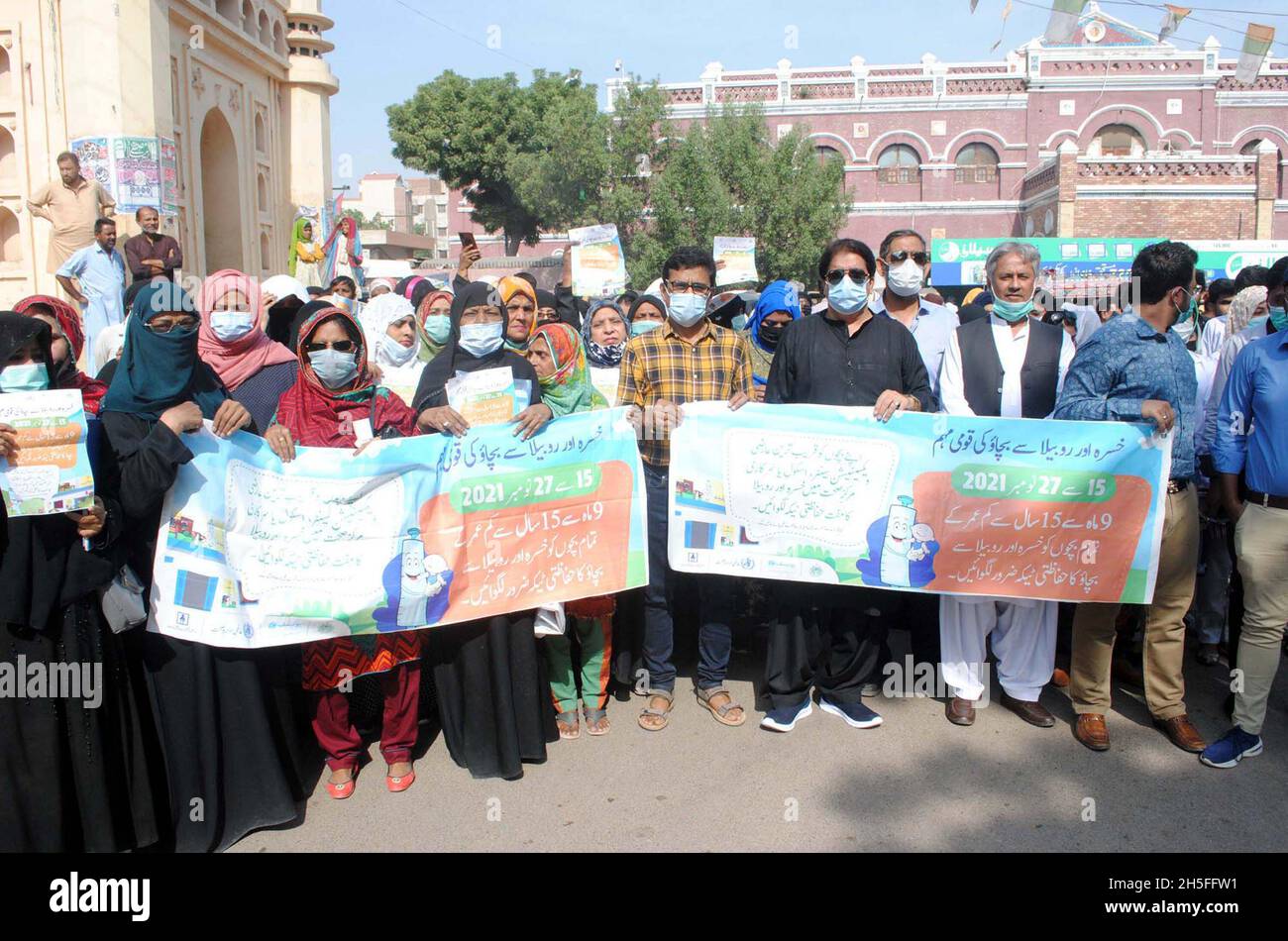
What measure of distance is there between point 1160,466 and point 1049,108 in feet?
129

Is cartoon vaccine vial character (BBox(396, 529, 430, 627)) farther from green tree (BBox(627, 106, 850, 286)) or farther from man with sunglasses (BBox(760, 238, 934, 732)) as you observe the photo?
green tree (BBox(627, 106, 850, 286))

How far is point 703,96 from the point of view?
37.3 m

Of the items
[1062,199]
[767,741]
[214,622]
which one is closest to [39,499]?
[214,622]

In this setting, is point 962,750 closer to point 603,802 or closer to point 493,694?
point 603,802

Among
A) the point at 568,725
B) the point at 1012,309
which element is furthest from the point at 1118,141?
the point at 568,725

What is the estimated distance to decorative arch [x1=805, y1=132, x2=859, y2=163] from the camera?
126 ft

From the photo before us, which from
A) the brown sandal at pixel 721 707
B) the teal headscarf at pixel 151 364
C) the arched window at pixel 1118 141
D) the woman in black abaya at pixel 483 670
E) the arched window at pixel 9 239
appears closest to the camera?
the teal headscarf at pixel 151 364

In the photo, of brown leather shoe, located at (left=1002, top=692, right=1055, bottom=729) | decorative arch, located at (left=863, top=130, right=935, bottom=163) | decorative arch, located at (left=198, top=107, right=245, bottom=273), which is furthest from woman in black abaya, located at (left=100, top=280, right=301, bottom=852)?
decorative arch, located at (left=863, top=130, right=935, bottom=163)

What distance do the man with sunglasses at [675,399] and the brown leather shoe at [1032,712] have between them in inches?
48.7

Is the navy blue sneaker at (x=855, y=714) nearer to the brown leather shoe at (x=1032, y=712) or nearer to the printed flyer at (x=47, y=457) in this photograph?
the brown leather shoe at (x=1032, y=712)

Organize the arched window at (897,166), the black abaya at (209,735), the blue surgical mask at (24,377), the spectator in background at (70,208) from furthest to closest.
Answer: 1. the arched window at (897,166)
2. the spectator in background at (70,208)
3. the black abaya at (209,735)
4. the blue surgical mask at (24,377)

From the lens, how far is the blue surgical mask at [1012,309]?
4164 mm

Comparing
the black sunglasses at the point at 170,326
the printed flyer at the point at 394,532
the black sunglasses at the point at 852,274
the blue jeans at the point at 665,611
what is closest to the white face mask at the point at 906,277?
the black sunglasses at the point at 852,274

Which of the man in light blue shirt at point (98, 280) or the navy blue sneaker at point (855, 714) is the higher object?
the man in light blue shirt at point (98, 280)
